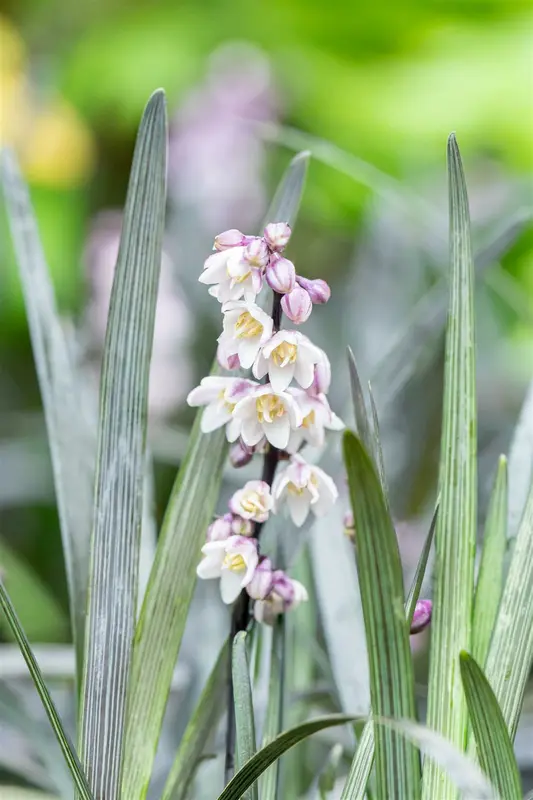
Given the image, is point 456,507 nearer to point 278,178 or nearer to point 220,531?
point 220,531

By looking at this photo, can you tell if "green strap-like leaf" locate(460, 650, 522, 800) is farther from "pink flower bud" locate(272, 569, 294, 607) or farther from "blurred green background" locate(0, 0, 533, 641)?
"blurred green background" locate(0, 0, 533, 641)

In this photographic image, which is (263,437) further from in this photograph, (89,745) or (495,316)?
(495,316)

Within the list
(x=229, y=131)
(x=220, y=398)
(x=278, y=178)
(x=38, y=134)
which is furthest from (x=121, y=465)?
(x=38, y=134)

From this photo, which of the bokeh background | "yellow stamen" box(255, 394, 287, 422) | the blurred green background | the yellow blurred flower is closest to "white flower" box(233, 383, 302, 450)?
"yellow stamen" box(255, 394, 287, 422)

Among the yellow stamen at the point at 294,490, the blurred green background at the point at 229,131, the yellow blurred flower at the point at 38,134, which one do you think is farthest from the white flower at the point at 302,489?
the yellow blurred flower at the point at 38,134

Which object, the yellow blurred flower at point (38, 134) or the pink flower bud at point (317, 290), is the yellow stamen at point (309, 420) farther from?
the yellow blurred flower at point (38, 134)

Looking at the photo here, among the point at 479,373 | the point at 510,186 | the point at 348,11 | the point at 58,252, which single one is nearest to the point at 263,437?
the point at 479,373
